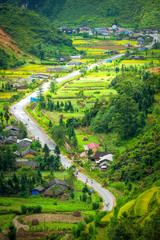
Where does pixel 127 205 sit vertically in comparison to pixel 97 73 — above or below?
below

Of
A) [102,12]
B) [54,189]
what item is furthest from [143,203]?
[102,12]

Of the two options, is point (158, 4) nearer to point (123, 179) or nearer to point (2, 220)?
point (123, 179)

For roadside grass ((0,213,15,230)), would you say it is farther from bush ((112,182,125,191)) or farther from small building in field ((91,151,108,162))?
small building in field ((91,151,108,162))

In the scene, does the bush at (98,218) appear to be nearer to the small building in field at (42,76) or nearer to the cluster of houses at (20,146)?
the cluster of houses at (20,146)

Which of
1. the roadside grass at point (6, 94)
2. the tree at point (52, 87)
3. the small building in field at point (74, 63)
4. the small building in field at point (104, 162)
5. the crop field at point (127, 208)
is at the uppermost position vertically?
the small building in field at point (74, 63)

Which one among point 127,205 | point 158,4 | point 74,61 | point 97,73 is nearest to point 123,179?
point 127,205

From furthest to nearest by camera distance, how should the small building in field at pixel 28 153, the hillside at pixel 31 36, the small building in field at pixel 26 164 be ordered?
the hillside at pixel 31 36 < the small building in field at pixel 28 153 < the small building in field at pixel 26 164

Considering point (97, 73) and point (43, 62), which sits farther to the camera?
point (43, 62)

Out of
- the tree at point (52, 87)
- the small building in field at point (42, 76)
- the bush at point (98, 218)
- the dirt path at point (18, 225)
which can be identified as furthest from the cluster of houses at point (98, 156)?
the small building in field at point (42, 76)
